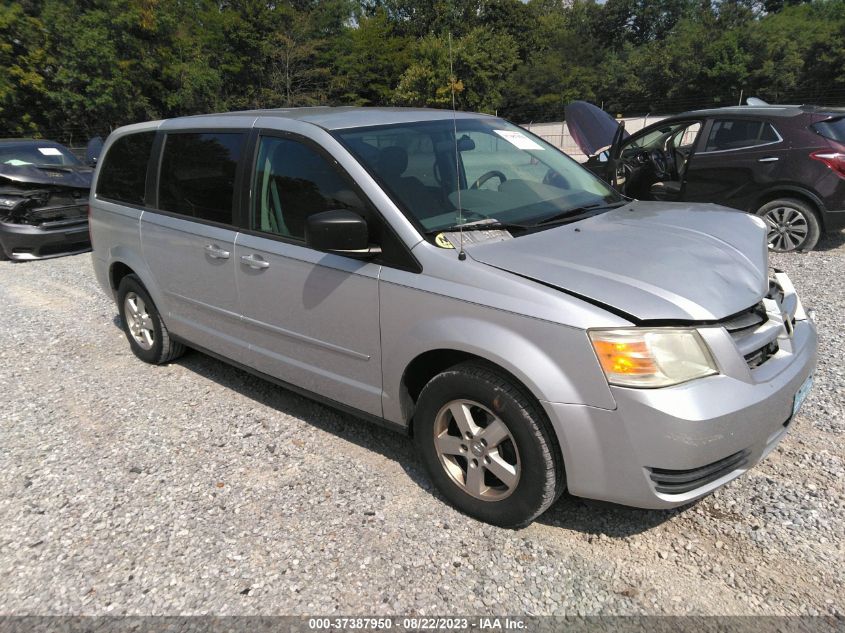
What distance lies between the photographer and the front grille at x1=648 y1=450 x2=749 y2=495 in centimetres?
233

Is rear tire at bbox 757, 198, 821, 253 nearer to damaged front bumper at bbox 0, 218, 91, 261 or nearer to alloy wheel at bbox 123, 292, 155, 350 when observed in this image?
alloy wheel at bbox 123, 292, 155, 350

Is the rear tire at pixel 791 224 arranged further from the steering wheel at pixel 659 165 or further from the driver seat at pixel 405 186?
the driver seat at pixel 405 186

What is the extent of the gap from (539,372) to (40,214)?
30.6 feet

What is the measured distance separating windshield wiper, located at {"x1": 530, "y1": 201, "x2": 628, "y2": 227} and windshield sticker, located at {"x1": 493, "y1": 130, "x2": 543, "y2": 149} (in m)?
0.65

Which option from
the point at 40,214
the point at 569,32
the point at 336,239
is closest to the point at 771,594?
the point at 336,239

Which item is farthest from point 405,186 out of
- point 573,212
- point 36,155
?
point 36,155

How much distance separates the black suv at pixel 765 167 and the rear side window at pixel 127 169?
16.0ft

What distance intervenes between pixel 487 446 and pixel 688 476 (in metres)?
0.80

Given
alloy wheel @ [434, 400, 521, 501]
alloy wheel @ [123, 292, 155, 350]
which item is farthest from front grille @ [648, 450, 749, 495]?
→ alloy wheel @ [123, 292, 155, 350]

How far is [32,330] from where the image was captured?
232 inches

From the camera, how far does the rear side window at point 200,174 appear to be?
12.1ft

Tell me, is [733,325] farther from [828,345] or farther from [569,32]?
[569,32]

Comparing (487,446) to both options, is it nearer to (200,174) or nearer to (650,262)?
(650,262)

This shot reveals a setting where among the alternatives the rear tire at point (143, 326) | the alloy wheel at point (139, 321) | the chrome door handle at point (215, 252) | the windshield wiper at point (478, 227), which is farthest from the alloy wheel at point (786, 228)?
the alloy wheel at point (139, 321)
